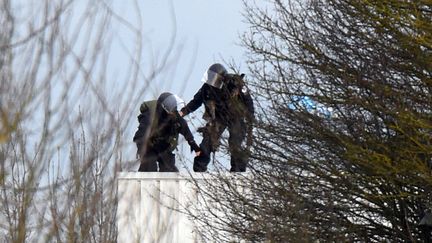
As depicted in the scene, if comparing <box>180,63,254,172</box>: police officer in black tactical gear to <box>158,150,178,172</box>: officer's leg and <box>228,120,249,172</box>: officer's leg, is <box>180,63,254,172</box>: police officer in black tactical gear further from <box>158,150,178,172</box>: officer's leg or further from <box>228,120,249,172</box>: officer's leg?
<box>158,150,178,172</box>: officer's leg

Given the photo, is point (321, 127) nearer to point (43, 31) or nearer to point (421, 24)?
point (421, 24)

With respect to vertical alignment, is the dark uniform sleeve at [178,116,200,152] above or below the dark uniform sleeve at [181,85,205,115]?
below

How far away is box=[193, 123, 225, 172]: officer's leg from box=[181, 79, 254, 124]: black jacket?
0.13 meters

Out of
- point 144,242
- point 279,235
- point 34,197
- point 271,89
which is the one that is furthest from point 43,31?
point 271,89

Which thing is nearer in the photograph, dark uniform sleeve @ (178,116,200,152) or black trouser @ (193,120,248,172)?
dark uniform sleeve @ (178,116,200,152)

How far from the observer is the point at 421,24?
14.1 meters

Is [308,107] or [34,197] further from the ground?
[308,107]

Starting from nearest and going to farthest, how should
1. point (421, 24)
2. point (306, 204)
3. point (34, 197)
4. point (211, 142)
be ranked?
point (34, 197) < point (421, 24) < point (211, 142) < point (306, 204)

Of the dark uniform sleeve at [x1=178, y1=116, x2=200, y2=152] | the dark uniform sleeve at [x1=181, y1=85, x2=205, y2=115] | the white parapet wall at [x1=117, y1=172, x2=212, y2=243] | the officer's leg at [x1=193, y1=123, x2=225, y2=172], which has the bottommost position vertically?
the white parapet wall at [x1=117, y1=172, x2=212, y2=243]

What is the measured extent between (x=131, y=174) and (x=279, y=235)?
5228 millimetres

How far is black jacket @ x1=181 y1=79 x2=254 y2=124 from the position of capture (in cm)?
1535

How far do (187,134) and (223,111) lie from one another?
253 cm

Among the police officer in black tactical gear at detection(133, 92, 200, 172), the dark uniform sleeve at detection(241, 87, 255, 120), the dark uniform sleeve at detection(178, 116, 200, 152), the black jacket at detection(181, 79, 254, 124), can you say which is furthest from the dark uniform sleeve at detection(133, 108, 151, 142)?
the dark uniform sleeve at detection(241, 87, 255, 120)

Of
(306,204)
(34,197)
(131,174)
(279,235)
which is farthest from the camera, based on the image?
(306,204)
